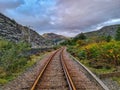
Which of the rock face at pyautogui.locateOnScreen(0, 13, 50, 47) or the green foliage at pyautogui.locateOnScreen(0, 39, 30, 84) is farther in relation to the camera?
the rock face at pyautogui.locateOnScreen(0, 13, 50, 47)

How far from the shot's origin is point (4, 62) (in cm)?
1970

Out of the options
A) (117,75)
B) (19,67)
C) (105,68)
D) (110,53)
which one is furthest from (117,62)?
(19,67)

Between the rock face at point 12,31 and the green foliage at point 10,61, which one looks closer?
the green foliage at point 10,61

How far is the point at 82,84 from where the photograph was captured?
13.4 metres

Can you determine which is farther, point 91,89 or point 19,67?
point 19,67

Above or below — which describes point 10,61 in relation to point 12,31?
below

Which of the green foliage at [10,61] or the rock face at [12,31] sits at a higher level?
the rock face at [12,31]

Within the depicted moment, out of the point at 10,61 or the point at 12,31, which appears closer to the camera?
the point at 10,61

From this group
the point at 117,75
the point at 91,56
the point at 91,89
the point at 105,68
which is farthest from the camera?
the point at 91,56

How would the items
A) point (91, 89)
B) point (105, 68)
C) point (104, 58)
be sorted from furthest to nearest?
point (104, 58), point (105, 68), point (91, 89)

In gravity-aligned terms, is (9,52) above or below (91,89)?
above

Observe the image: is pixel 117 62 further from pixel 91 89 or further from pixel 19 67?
pixel 91 89

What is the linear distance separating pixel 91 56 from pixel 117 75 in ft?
47.1

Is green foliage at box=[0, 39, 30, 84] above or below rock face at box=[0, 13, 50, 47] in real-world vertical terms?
below
